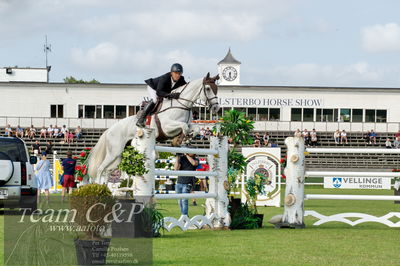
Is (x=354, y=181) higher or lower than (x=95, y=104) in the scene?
lower

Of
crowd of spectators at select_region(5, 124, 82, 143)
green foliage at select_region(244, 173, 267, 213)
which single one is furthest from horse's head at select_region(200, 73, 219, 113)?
crowd of spectators at select_region(5, 124, 82, 143)

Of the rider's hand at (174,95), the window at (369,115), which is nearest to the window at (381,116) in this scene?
the window at (369,115)

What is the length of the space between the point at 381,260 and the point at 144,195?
11.5 ft

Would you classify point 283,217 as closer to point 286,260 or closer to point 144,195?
point 144,195

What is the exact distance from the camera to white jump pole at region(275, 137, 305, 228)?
45.2ft

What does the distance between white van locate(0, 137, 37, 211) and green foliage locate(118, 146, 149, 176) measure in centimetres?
586

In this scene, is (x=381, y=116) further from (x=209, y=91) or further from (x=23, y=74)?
(x=209, y=91)

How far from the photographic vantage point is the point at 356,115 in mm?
66000

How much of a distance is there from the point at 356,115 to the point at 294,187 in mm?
53284

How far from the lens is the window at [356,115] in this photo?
Answer: 65.8 meters

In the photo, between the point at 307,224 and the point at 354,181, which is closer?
the point at 307,224

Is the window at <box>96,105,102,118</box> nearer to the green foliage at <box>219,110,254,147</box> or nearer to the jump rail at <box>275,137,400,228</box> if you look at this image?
the green foliage at <box>219,110,254,147</box>

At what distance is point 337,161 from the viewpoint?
168ft

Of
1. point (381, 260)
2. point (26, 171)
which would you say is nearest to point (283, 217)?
point (381, 260)
